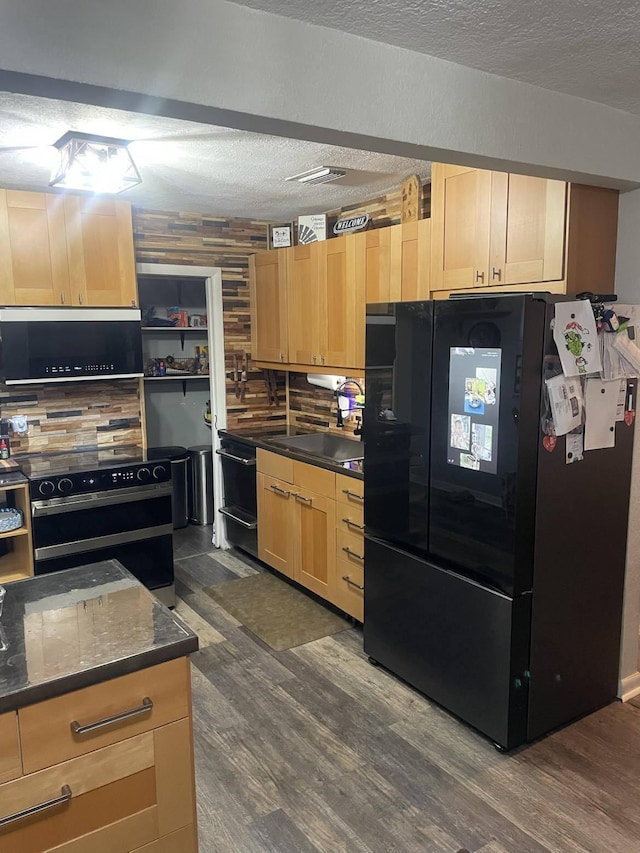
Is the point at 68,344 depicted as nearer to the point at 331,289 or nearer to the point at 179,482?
the point at 331,289

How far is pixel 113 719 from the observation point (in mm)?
1435

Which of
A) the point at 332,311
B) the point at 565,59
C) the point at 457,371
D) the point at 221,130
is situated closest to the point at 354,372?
the point at 332,311

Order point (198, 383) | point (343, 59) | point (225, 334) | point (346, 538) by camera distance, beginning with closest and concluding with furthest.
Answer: point (343, 59) < point (346, 538) < point (225, 334) < point (198, 383)

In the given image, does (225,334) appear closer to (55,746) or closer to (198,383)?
(198,383)

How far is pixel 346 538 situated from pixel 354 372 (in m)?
0.92

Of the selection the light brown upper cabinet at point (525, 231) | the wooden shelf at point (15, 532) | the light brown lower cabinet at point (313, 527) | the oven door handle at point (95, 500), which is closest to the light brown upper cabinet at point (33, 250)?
the oven door handle at point (95, 500)

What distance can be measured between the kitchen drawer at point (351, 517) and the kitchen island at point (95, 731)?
173 centimetres

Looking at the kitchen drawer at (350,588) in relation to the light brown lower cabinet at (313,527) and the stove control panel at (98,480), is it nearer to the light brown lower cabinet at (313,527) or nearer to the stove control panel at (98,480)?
the light brown lower cabinet at (313,527)

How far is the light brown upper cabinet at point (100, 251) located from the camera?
3.59m

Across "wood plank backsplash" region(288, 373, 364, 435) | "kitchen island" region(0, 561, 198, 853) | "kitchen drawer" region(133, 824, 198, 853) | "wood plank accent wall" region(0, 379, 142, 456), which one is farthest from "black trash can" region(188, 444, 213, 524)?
"kitchen drawer" region(133, 824, 198, 853)

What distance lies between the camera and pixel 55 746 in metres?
1.38

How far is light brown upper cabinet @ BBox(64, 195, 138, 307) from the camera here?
359cm

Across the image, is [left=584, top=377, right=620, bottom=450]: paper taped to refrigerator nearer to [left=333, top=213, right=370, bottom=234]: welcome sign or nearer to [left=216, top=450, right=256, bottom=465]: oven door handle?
[left=333, top=213, right=370, bottom=234]: welcome sign

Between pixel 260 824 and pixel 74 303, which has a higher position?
pixel 74 303
